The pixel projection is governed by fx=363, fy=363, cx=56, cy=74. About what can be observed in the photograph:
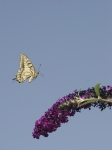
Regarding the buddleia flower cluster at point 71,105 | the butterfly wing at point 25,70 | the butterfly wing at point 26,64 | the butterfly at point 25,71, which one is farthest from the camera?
the butterfly wing at point 26,64

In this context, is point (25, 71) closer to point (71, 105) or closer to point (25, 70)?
point (25, 70)

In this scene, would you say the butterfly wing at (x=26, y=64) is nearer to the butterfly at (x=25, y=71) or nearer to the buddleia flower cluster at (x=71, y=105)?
the butterfly at (x=25, y=71)

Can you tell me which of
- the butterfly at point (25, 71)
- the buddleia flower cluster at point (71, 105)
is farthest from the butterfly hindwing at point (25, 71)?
the buddleia flower cluster at point (71, 105)

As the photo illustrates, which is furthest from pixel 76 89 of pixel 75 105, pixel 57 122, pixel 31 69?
pixel 31 69

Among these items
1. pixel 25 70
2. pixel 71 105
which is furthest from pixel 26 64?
pixel 71 105

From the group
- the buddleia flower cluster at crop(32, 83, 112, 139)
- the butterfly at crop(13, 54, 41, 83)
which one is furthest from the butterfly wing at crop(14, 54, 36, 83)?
the buddleia flower cluster at crop(32, 83, 112, 139)

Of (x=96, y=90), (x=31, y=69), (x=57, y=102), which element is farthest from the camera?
(x=31, y=69)

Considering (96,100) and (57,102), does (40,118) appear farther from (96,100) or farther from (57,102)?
(96,100)
